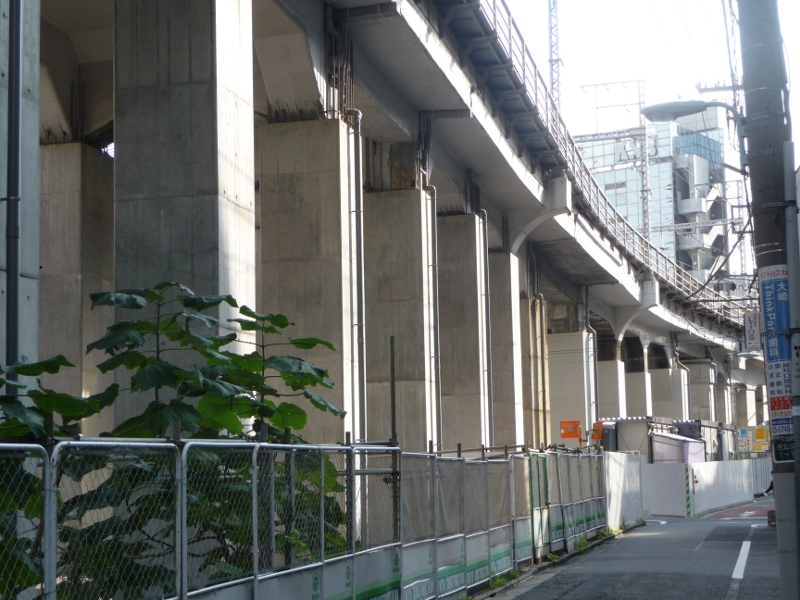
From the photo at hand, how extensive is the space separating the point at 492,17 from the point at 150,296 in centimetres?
1804

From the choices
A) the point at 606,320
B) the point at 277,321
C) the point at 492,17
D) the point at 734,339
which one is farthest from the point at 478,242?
the point at 734,339

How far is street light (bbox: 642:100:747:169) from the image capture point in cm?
1167

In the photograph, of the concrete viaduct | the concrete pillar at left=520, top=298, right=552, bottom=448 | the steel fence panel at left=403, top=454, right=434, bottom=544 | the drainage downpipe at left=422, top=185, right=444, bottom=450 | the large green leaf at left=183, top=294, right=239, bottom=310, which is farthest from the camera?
the concrete pillar at left=520, top=298, right=552, bottom=448

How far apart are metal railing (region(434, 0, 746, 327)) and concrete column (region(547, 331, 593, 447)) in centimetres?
493

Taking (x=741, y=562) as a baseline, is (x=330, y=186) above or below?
above

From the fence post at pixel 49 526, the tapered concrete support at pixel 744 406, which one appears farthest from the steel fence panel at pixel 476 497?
the tapered concrete support at pixel 744 406

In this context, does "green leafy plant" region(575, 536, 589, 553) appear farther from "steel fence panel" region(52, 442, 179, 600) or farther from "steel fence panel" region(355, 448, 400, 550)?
"steel fence panel" region(52, 442, 179, 600)

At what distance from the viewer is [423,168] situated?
27.9m

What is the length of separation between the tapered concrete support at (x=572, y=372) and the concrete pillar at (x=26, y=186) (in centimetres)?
4396

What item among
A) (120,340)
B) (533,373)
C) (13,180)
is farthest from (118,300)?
(533,373)

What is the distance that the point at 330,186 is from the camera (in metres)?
21.2

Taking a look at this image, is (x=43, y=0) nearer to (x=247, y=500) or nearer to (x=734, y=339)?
A: (x=247, y=500)

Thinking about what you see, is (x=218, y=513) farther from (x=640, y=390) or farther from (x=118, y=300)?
(x=640, y=390)

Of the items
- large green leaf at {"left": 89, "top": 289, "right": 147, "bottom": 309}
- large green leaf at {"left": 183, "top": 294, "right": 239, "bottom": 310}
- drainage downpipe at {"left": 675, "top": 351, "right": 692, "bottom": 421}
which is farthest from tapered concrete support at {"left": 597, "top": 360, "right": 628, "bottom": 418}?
large green leaf at {"left": 89, "top": 289, "right": 147, "bottom": 309}
